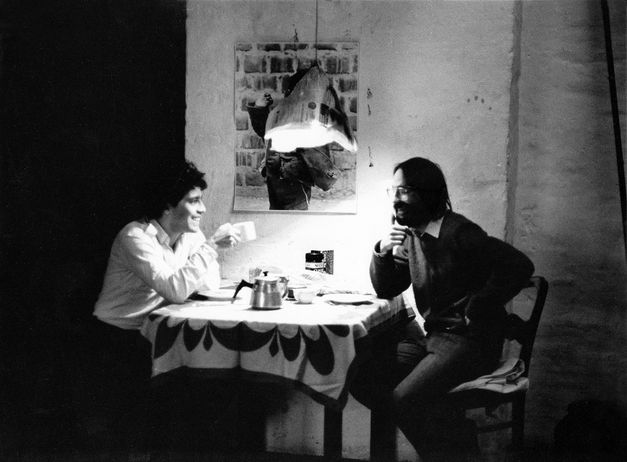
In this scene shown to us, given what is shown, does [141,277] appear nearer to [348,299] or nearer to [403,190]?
[348,299]

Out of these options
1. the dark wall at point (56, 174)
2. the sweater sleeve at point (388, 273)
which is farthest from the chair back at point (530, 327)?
the dark wall at point (56, 174)

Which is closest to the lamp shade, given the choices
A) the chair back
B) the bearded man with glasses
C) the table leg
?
the bearded man with glasses

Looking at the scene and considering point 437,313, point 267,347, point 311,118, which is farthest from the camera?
point 311,118

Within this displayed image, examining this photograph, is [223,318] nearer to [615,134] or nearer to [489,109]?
[489,109]

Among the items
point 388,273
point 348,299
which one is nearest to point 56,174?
point 348,299

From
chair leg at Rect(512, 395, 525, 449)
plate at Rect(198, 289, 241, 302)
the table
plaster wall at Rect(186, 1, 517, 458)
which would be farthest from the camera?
plaster wall at Rect(186, 1, 517, 458)

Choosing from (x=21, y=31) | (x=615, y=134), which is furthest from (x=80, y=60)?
(x=615, y=134)

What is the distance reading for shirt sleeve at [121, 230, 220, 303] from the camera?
2.53 metres

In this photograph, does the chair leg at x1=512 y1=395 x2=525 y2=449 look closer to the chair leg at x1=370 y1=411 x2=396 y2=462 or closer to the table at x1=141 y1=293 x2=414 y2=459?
the chair leg at x1=370 y1=411 x2=396 y2=462

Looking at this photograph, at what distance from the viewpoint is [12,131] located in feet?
7.77

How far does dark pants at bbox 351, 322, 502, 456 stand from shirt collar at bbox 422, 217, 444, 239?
405 millimetres

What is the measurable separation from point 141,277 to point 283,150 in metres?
0.93

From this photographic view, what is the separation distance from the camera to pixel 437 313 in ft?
8.75

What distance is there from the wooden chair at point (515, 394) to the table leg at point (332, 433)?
445mm
